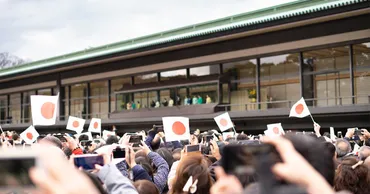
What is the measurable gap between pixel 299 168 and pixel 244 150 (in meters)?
0.21

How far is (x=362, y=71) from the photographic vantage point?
2209 cm

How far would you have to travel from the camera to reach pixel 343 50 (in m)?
22.4

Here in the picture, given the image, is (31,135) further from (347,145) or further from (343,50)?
(343,50)

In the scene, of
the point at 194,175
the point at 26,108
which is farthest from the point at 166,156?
the point at 26,108

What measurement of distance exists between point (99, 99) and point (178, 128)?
26.1 meters

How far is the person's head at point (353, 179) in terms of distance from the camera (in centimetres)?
456

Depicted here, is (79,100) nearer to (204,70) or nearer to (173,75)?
(173,75)

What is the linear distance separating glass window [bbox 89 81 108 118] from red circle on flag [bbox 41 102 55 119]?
81.0 ft

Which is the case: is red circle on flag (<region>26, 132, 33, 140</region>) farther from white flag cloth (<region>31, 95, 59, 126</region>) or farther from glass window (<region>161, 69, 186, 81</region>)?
glass window (<region>161, 69, 186, 81</region>)

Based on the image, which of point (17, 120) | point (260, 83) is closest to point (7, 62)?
point (17, 120)

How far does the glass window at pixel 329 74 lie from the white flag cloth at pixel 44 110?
609 inches

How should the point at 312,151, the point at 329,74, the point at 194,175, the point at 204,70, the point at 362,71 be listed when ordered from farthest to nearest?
the point at 204,70 → the point at 329,74 → the point at 362,71 → the point at 194,175 → the point at 312,151

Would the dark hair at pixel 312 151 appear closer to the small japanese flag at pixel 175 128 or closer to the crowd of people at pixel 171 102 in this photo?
the small japanese flag at pixel 175 128

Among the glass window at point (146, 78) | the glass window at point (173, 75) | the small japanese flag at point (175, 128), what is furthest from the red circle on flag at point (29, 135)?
the glass window at point (146, 78)
